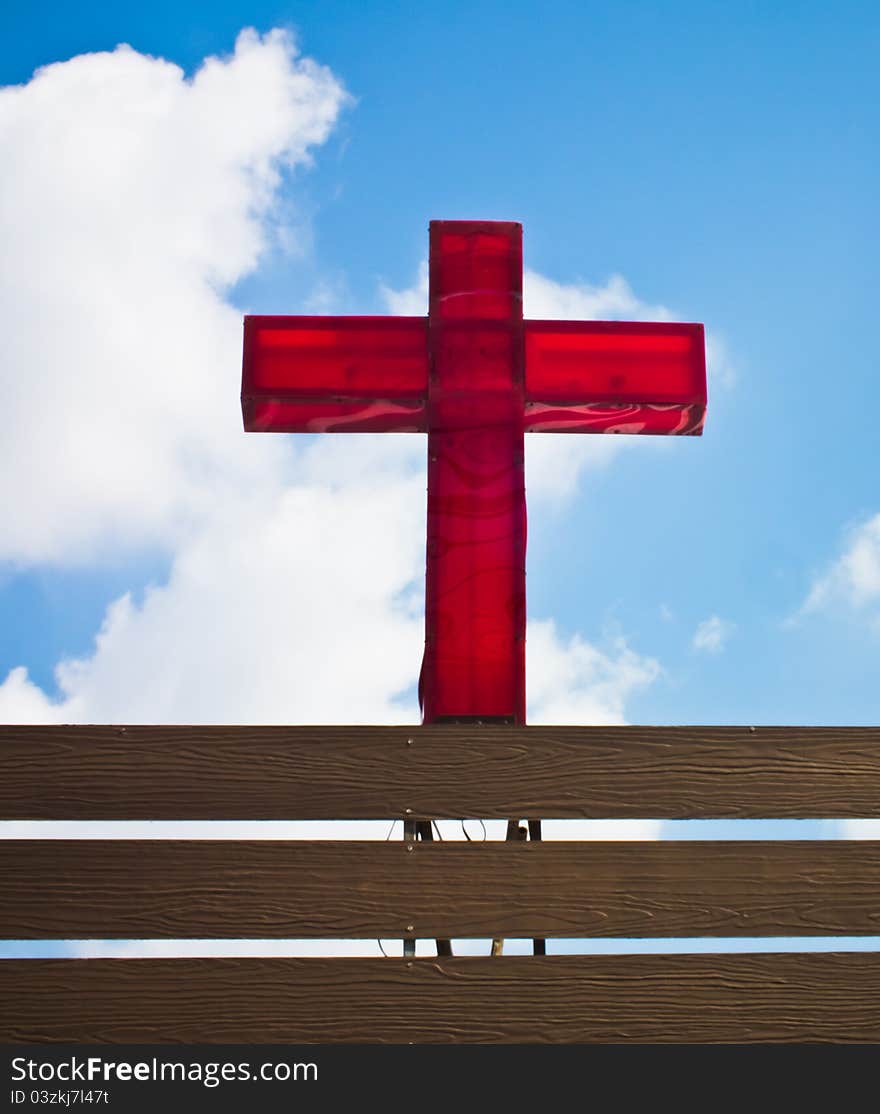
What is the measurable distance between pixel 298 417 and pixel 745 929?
134 inches

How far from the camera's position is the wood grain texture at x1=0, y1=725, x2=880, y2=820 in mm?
5055

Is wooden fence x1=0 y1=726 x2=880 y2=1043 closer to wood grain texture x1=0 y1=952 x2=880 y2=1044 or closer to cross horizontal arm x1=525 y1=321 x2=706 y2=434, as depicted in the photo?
wood grain texture x1=0 y1=952 x2=880 y2=1044

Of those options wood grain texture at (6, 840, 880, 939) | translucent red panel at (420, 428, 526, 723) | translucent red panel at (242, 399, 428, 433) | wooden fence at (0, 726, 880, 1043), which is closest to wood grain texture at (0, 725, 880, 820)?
wooden fence at (0, 726, 880, 1043)

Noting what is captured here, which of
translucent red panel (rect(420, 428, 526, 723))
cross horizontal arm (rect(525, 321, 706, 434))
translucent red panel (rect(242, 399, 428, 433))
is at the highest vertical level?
cross horizontal arm (rect(525, 321, 706, 434))

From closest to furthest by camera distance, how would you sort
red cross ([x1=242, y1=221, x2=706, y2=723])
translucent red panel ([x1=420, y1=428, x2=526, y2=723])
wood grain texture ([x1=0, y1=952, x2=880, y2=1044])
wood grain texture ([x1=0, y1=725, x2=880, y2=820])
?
wood grain texture ([x1=0, y1=952, x2=880, y2=1044]) → wood grain texture ([x1=0, y1=725, x2=880, y2=820]) → translucent red panel ([x1=420, y1=428, x2=526, y2=723]) → red cross ([x1=242, y1=221, x2=706, y2=723])

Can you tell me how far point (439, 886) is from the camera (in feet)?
16.1

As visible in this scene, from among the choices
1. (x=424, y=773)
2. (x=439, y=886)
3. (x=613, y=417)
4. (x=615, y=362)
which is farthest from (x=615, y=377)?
(x=439, y=886)

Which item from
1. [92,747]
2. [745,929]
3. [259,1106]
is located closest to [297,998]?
[259,1106]

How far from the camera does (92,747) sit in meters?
5.14

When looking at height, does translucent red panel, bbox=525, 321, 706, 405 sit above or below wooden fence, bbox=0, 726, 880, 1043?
above

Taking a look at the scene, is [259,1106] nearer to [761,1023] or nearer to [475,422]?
[761,1023]

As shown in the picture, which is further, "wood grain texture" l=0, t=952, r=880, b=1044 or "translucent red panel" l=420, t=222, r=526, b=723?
"translucent red panel" l=420, t=222, r=526, b=723

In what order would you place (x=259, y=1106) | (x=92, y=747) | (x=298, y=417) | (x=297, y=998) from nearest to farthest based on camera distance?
(x=259, y=1106) < (x=297, y=998) < (x=92, y=747) < (x=298, y=417)

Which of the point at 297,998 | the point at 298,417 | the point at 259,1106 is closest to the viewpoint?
the point at 259,1106
